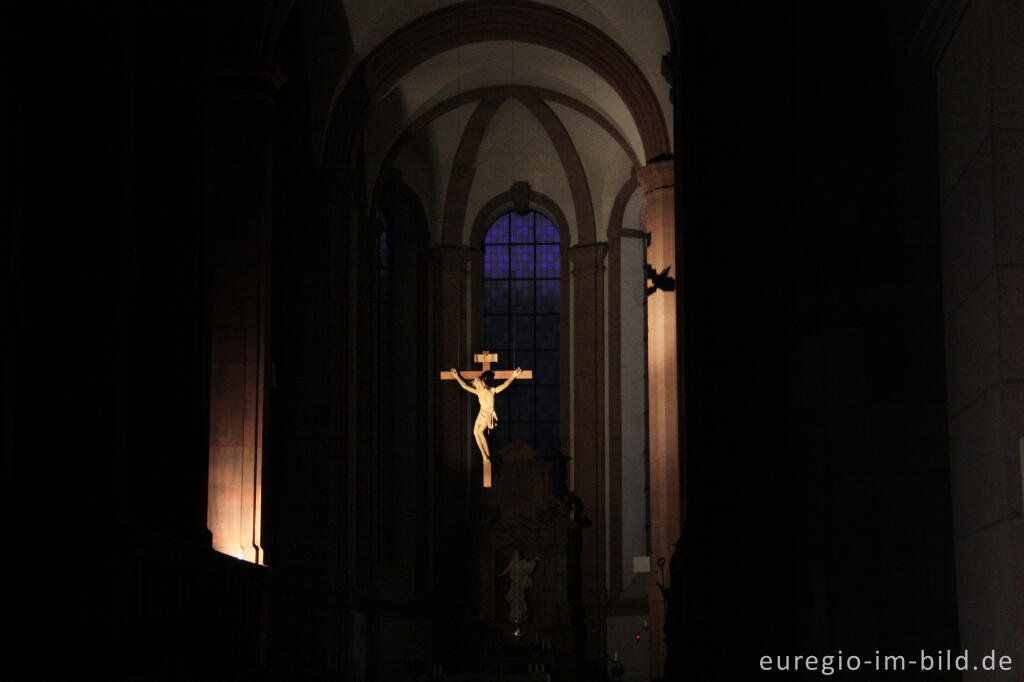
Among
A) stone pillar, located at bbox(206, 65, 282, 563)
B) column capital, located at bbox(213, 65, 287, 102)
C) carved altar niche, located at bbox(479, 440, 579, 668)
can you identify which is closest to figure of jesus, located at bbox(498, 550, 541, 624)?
carved altar niche, located at bbox(479, 440, 579, 668)

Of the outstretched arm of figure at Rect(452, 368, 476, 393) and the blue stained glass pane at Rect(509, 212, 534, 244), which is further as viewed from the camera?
the blue stained glass pane at Rect(509, 212, 534, 244)

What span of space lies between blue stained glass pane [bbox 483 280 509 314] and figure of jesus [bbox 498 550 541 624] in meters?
5.38

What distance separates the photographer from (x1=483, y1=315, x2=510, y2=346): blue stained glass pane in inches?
1090

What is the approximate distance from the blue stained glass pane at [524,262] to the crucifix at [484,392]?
2842mm

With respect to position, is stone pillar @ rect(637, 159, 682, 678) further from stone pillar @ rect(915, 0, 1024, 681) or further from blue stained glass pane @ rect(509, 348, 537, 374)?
stone pillar @ rect(915, 0, 1024, 681)

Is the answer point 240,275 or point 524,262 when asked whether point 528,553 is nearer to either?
point 524,262

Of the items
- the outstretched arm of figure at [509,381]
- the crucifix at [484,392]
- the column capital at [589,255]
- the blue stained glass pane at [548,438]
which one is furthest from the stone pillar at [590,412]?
the outstretched arm of figure at [509,381]

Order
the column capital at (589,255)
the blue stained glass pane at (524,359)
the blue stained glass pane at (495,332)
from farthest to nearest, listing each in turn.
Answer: the blue stained glass pane at (495,332) → the blue stained glass pane at (524,359) → the column capital at (589,255)

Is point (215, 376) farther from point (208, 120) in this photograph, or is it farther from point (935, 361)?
point (935, 361)

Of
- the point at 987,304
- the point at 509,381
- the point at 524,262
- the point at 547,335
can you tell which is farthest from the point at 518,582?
the point at 987,304

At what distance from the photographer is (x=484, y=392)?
25.3m

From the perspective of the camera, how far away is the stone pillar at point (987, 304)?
16.2 ft

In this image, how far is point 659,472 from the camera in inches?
804

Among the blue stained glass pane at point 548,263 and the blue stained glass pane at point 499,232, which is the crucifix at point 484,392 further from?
the blue stained glass pane at point 499,232
